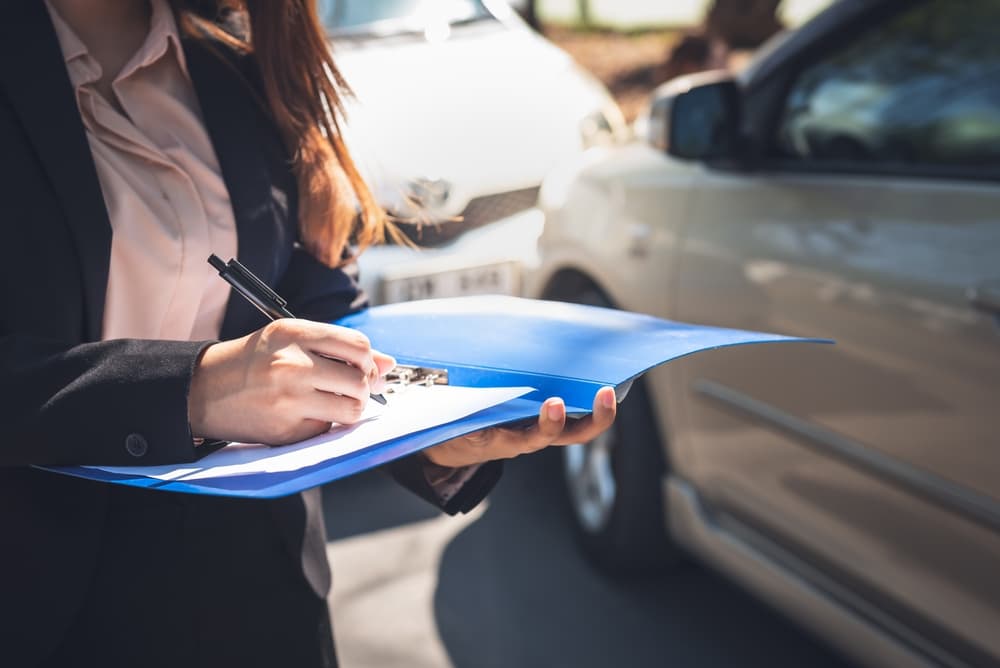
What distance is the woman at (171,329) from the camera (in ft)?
2.80

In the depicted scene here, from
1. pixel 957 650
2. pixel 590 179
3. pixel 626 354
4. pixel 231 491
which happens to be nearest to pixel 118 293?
pixel 231 491

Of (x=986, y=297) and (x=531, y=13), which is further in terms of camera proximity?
(x=531, y=13)

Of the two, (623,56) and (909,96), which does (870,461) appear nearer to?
(909,96)

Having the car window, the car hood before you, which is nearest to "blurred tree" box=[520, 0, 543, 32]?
the car hood

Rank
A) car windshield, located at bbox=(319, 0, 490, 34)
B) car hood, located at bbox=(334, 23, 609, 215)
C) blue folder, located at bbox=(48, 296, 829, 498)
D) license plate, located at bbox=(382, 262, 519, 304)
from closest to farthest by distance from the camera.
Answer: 1. blue folder, located at bbox=(48, 296, 829, 498)
2. license plate, located at bbox=(382, 262, 519, 304)
3. car hood, located at bbox=(334, 23, 609, 215)
4. car windshield, located at bbox=(319, 0, 490, 34)

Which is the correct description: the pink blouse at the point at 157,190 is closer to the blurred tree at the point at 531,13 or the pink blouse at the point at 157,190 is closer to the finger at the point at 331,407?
the finger at the point at 331,407

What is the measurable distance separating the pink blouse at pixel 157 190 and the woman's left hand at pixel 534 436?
1.02 feet

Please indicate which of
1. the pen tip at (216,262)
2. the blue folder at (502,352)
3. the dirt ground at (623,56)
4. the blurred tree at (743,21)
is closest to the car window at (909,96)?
the blue folder at (502,352)

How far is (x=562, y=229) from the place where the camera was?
3.12m

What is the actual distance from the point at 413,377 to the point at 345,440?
177 millimetres

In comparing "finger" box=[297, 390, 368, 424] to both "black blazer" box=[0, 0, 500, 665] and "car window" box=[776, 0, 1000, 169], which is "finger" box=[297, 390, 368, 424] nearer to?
"black blazer" box=[0, 0, 500, 665]

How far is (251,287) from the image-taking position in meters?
0.91

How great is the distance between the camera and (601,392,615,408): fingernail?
0.89 m

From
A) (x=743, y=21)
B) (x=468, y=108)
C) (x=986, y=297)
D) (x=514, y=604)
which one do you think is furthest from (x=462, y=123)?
(x=743, y=21)
